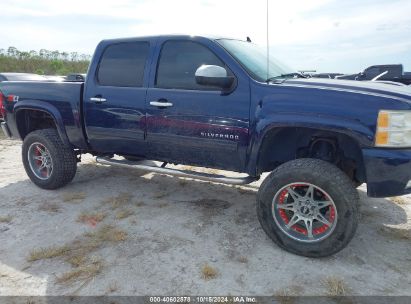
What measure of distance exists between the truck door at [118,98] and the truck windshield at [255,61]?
39.5 inches

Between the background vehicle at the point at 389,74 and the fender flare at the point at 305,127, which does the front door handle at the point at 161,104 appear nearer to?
the fender flare at the point at 305,127

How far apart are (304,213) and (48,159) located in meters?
3.61

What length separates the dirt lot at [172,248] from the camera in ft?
9.36

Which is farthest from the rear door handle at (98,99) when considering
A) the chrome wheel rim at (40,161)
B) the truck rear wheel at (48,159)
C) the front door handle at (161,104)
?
the chrome wheel rim at (40,161)

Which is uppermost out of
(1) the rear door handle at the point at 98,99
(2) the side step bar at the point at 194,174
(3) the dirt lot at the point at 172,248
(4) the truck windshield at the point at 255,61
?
(4) the truck windshield at the point at 255,61

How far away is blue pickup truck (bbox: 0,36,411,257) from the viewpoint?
3010 millimetres

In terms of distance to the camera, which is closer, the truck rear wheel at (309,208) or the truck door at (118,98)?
the truck rear wheel at (309,208)

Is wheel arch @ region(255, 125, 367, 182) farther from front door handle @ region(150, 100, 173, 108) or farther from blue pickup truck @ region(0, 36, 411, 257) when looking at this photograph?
front door handle @ region(150, 100, 173, 108)

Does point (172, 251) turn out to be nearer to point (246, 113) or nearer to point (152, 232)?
point (152, 232)

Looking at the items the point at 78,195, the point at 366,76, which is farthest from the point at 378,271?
the point at 366,76

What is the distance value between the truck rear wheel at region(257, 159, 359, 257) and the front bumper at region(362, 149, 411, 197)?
0.20 m

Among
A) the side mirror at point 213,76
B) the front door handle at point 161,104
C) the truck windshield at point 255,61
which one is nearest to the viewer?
the side mirror at point 213,76

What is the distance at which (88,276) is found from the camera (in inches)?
116

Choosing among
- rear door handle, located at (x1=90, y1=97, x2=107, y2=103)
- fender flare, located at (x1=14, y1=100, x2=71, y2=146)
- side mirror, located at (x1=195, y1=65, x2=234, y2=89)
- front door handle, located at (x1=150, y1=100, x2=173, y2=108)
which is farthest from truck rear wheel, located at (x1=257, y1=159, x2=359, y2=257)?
fender flare, located at (x1=14, y1=100, x2=71, y2=146)
